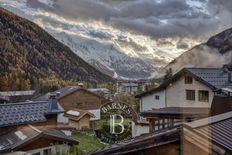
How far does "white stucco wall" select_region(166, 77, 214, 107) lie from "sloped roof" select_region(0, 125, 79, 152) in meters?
11.8

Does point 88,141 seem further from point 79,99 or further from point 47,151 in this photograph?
point 79,99

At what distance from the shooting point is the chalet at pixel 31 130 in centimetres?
1582

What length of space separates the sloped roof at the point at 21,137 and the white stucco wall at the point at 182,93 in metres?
11.8

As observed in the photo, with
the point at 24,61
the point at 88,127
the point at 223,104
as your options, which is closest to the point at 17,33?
the point at 24,61

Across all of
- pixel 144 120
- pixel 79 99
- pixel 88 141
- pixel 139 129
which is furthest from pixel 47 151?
pixel 79 99

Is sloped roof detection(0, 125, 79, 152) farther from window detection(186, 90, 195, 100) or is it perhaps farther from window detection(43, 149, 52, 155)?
window detection(186, 90, 195, 100)

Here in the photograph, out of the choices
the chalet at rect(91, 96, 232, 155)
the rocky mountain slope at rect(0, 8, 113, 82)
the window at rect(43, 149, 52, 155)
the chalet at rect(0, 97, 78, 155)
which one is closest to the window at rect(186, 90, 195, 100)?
the chalet at rect(0, 97, 78, 155)

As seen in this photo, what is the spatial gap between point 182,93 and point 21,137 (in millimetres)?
14651

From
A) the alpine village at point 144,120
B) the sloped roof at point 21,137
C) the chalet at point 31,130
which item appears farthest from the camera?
the chalet at point 31,130

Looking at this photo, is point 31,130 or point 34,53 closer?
point 31,130

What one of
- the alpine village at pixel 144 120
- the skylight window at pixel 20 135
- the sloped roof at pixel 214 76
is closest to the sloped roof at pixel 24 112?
the alpine village at pixel 144 120

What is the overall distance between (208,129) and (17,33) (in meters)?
149

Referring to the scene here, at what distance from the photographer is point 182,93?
91.0 feet

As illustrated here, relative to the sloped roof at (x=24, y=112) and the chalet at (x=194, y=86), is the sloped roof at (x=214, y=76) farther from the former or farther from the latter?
the sloped roof at (x=24, y=112)
